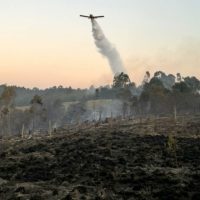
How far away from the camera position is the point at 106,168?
4153 cm

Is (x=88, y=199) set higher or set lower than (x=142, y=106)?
lower

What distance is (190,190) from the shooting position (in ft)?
102

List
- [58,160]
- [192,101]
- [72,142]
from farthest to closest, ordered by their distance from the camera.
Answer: [192,101] → [72,142] → [58,160]

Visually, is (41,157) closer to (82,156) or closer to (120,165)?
(82,156)

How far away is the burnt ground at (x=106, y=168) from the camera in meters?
31.4

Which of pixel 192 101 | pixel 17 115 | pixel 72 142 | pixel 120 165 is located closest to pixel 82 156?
pixel 120 165

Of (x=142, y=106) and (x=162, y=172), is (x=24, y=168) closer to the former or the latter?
(x=162, y=172)

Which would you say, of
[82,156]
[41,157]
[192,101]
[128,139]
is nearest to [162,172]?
[82,156]

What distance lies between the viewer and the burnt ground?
1234 inches

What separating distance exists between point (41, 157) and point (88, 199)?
851 inches

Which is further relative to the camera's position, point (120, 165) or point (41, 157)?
point (41, 157)

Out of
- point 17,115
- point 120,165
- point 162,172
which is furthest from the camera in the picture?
point 17,115

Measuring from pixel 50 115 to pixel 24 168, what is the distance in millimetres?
150168

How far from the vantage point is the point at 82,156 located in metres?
49.0
